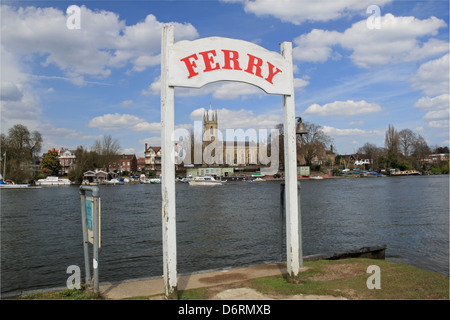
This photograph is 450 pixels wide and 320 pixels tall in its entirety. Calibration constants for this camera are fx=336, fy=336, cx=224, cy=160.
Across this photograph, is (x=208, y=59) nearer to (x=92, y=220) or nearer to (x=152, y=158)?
(x=92, y=220)

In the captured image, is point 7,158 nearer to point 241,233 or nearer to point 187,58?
point 241,233

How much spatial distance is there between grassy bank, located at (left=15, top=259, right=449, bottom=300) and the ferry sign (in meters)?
3.37

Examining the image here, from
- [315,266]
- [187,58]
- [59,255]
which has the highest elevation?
[187,58]

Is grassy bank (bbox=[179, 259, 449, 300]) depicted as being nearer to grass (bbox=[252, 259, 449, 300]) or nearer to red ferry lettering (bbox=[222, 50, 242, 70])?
grass (bbox=[252, 259, 449, 300])

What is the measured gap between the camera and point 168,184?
502 cm

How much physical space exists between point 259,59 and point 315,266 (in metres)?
4.34

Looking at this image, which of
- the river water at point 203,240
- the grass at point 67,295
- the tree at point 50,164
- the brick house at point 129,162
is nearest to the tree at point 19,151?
the tree at point 50,164

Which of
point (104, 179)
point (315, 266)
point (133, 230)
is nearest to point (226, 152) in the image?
point (104, 179)

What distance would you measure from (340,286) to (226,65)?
4193 millimetres

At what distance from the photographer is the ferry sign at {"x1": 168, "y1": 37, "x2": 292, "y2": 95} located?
17.4 ft

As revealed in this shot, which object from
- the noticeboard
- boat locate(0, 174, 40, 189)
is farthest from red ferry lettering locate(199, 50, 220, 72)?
boat locate(0, 174, 40, 189)

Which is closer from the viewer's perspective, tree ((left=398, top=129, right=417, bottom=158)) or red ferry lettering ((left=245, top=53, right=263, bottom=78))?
red ferry lettering ((left=245, top=53, right=263, bottom=78))

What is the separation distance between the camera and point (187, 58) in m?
5.34
